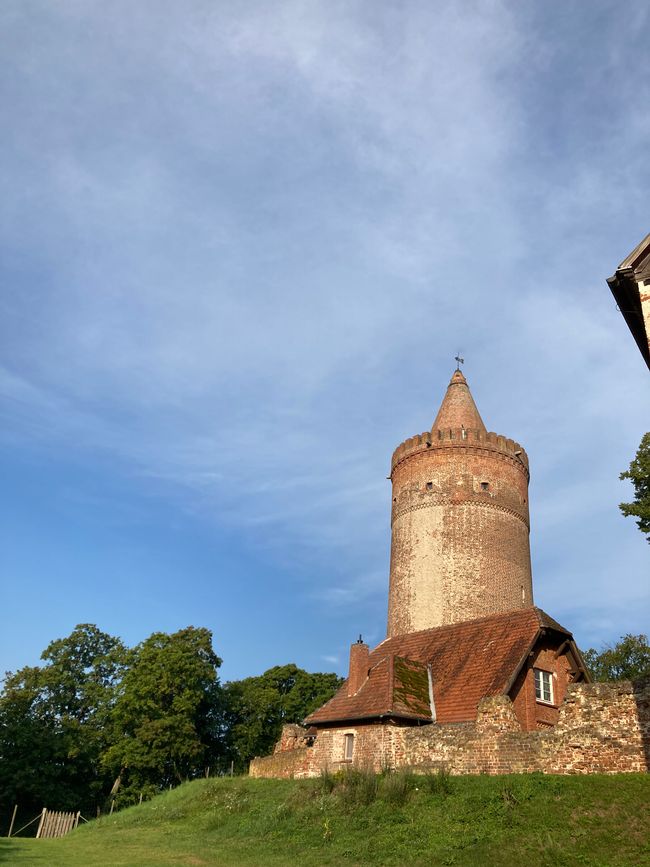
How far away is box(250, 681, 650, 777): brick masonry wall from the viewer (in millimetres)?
16156

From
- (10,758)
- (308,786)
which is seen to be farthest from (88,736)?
(308,786)

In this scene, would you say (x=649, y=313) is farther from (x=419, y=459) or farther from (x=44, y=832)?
(x=44, y=832)

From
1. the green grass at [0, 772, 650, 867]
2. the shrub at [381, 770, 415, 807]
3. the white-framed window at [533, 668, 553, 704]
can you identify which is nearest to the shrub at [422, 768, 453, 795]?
the green grass at [0, 772, 650, 867]

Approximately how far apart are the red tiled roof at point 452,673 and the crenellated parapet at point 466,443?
11.2m

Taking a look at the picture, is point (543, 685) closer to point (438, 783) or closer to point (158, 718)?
point (438, 783)

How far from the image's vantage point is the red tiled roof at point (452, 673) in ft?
73.6

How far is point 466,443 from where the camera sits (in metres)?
35.7

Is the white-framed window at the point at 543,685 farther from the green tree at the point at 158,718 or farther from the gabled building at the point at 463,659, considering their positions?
the green tree at the point at 158,718

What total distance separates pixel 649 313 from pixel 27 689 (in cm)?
4549

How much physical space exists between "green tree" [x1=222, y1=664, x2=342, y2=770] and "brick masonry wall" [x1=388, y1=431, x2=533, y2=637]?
66.9 ft

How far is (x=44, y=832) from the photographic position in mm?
31797

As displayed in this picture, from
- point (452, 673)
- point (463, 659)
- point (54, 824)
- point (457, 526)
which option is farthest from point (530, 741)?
point (54, 824)

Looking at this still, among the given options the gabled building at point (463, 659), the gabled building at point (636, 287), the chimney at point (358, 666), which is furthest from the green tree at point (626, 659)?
the gabled building at point (636, 287)

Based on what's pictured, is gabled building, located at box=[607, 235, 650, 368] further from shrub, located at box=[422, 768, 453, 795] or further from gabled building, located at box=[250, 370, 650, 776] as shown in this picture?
shrub, located at box=[422, 768, 453, 795]
